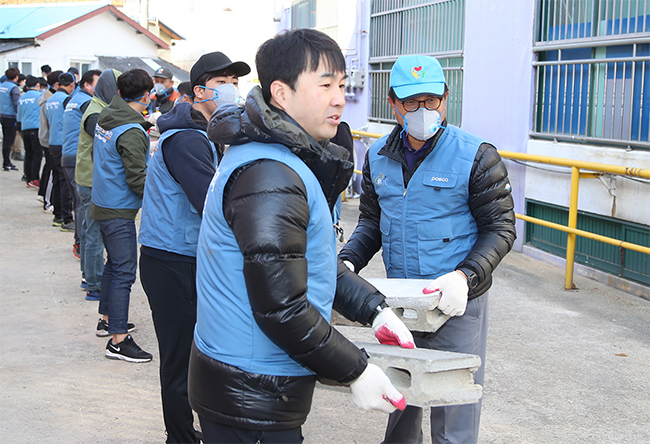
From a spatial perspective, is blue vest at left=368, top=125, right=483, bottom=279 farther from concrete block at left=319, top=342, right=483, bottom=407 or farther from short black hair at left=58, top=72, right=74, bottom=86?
short black hair at left=58, top=72, right=74, bottom=86

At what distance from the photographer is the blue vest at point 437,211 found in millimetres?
2887

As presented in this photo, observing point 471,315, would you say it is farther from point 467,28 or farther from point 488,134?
point 467,28

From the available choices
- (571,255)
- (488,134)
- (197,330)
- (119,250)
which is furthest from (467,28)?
(197,330)

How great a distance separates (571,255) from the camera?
6.23m

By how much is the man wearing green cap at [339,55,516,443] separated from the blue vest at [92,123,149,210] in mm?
2489

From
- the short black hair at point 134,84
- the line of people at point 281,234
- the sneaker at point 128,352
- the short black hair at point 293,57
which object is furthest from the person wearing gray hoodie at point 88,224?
the short black hair at point 293,57

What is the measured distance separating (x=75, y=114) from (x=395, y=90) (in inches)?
206

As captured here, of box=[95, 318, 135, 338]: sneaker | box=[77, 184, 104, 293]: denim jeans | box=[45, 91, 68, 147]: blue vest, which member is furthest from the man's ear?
box=[45, 91, 68, 147]: blue vest

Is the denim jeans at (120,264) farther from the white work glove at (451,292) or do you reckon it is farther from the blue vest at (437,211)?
the white work glove at (451,292)

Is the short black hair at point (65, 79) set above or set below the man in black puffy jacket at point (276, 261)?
above

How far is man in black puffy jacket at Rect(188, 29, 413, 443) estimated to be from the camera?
1744 mm

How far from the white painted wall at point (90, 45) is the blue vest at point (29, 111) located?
14.4m

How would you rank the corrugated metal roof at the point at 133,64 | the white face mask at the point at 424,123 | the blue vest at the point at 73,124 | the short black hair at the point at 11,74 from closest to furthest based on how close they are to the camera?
the white face mask at the point at 424,123 → the blue vest at the point at 73,124 → the short black hair at the point at 11,74 → the corrugated metal roof at the point at 133,64

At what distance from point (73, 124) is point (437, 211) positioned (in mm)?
5532
